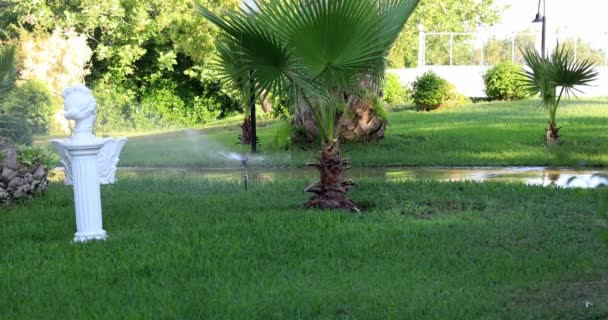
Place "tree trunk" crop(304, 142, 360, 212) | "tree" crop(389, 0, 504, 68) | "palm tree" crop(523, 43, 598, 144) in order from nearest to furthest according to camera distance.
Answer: "tree trunk" crop(304, 142, 360, 212)
"palm tree" crop(523, 43, 598, 144)
"tree" crop(389, 0, 504, 68)

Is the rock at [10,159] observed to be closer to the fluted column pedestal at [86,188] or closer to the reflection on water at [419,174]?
the fluted column pedestal at [86,188]

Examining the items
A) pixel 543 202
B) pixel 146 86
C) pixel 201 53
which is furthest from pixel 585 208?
pixel 146 86

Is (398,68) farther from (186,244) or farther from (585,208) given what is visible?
(186,244)

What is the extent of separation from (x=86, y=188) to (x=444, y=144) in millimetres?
8619

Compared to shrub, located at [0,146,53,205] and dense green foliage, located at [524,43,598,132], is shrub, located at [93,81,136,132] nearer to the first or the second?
dense green foliage, located at [524,43,598,132]

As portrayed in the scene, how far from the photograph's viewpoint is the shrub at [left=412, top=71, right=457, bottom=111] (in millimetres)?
22312

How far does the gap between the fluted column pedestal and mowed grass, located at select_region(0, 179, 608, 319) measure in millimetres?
212

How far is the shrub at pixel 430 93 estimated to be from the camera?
2231cm

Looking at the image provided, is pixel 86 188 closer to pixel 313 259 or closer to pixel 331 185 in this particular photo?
pixel 313 259

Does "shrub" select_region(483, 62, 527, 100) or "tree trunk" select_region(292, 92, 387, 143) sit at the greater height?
"shrub" select_region(483, 62, 527, 100)

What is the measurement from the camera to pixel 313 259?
234 inches

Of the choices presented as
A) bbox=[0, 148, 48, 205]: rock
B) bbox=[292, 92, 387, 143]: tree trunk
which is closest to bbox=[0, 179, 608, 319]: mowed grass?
bbox=[0, 148, 48, 205]: rock

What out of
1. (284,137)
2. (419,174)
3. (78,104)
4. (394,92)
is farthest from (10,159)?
(394,92)

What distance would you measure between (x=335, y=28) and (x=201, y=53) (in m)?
20.0
